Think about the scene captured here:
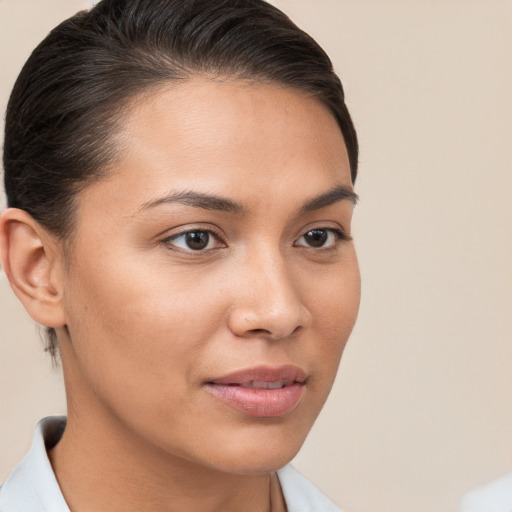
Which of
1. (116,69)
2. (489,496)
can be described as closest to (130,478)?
(116,69)

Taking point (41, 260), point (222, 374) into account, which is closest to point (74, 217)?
point (41, 260)

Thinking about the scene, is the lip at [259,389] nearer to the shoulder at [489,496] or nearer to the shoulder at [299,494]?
the shoulder at [299,494]

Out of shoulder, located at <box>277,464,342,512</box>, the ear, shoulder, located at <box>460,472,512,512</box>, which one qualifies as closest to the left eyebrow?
the ear

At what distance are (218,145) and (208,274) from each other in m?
0.23

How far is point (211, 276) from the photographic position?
1878 millimetres

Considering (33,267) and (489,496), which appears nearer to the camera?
(33,267)

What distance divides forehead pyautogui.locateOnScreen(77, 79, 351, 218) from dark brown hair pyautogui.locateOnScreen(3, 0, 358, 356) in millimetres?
36

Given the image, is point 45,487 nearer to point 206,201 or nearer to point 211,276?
point 211,276

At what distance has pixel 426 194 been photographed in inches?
126

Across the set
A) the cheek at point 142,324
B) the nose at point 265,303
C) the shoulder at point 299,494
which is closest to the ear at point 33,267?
the cheek at point 142,324

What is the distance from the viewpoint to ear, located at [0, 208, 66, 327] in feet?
6.79

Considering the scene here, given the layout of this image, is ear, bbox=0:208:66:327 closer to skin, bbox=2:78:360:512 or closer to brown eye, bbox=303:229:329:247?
skin, bbox=2:78:360:512

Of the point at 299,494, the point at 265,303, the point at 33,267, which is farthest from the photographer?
the point at 299,494

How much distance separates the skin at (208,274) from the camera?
72.9 inches
